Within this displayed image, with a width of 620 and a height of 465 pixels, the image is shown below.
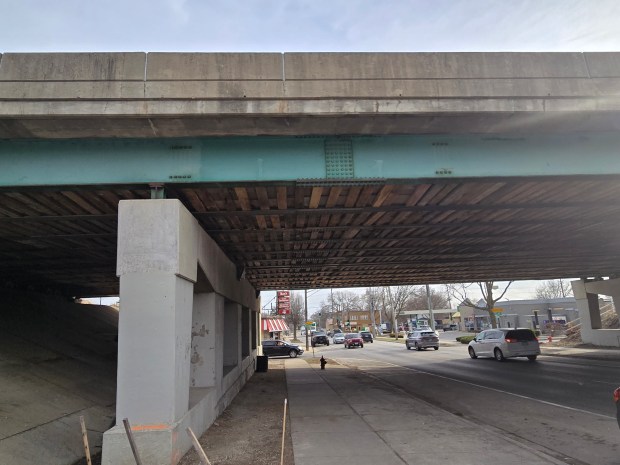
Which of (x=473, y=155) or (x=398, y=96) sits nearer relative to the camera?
(x=398, y=96)

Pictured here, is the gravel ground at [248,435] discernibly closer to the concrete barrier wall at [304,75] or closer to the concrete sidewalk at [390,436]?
the concrete sidewalk at [390,436]

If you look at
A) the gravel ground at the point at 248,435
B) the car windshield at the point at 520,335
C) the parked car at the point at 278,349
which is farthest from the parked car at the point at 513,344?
the parked car at the point at 278,349

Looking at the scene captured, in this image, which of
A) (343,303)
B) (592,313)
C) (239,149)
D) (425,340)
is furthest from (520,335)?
(343,303)

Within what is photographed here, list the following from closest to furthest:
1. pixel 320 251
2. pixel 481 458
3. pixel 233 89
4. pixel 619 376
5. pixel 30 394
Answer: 1. pixel 481 458
2. pixel 233 89
3. pixel 30 394
4. pixel 619 376
5. pixel 320 251

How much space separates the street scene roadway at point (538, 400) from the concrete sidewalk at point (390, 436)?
31 cm

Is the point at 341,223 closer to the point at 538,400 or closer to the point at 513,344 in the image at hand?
the point at 538,400

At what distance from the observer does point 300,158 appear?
25.7ft

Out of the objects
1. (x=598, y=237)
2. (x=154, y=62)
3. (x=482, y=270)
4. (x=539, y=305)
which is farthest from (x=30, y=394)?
(x=539, y=305)

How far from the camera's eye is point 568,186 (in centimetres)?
932

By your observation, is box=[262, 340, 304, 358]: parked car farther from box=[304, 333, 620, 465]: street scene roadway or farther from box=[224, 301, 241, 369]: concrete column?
box=[224, 301, 241, 369]: concrete column

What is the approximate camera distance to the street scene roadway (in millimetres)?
7500

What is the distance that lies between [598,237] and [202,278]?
1356cm

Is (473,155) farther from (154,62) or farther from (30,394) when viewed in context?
(30,394)

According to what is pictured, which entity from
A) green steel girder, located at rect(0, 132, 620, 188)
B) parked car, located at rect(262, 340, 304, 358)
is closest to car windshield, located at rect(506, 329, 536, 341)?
green steel girder, located at rect(0, 132, 620, 188)
